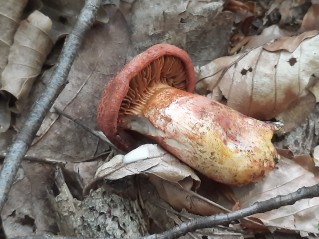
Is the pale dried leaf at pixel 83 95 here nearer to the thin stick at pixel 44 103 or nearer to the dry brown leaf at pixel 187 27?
the dry brown leaf at pixel 187 27

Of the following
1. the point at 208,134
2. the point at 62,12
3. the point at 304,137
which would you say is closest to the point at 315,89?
the point at 304,137

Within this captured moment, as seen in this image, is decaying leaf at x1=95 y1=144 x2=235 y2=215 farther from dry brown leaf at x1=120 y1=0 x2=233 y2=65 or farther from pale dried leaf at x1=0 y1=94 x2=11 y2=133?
dry brown leaf at x1=120 y1=0 x2=233 y2=65

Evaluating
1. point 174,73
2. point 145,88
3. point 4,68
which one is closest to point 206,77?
point 174,73

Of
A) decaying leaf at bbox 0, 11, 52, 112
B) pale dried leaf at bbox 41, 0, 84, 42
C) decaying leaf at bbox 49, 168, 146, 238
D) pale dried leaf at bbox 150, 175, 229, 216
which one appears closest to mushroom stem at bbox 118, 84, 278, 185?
pale dried leaf at bbox 150, 175, 229, 216

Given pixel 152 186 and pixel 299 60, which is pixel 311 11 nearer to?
pixel 299 60

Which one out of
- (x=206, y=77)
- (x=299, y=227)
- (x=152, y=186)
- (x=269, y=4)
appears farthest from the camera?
(x=269, y=4)

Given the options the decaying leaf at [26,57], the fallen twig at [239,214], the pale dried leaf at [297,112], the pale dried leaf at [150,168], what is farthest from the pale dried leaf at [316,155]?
the decaying leaf at [26,57]

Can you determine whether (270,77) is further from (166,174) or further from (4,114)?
(4,114)
